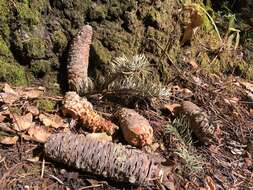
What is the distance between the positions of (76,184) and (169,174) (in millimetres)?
418

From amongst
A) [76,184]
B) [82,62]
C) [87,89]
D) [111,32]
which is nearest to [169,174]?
[76,184]

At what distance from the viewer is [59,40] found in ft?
7.45

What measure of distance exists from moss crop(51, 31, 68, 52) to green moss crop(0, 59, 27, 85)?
0.72 feet

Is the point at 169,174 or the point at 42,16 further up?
the point at 42,16

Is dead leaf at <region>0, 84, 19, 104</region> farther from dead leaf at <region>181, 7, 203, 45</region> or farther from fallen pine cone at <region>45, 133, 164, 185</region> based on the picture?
dead leaf at <region>181, 7, 203, 45</region>

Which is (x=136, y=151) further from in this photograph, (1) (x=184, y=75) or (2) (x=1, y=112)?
(1) (x=184, y=75)

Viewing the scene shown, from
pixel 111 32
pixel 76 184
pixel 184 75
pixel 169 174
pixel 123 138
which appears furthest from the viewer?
pixel 184 75

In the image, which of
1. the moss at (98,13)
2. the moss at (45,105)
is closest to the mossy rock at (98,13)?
the moss at (98,13)

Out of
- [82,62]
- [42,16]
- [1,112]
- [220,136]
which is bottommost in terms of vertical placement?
[220,136]

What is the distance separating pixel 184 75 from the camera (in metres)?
2.65

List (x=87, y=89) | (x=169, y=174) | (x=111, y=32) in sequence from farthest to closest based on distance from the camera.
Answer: (x=111, y=32) < (x=87, y=89) < (x=169, y=174)

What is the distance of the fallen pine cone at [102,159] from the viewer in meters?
1.77

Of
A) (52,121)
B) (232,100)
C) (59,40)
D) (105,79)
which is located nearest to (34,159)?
(52,121)

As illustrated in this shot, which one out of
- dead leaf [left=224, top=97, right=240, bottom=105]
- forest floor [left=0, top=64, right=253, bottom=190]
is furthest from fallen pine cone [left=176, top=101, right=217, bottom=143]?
dead leaf [left=224, top=97, right=240, bottom=105]
